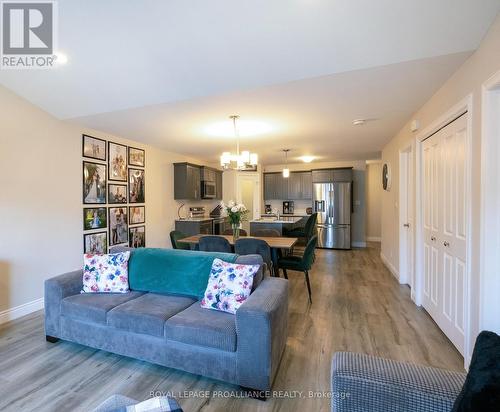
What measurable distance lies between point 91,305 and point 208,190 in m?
4.43

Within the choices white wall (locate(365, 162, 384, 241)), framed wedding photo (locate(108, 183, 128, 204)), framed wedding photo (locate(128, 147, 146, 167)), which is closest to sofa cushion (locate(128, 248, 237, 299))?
framed wedding photo (locate(108, 183, 128, 204))

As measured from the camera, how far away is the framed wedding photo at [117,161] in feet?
13.5

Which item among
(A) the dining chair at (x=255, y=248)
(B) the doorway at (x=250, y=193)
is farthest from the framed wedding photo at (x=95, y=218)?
(B) the doorway at (x=250, y=193)

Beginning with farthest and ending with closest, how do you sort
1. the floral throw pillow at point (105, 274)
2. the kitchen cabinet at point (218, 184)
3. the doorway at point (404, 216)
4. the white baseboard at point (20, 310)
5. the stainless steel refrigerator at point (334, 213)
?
the kitchen cabinet at point (218, 184) < the stainless steel refrigerator at point (334, 213) < the doorway at point (404, 216) < the white baseboard at point (20, 310) < the floral throw pillow at point (105, 274)

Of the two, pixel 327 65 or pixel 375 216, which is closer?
pixel 327 65

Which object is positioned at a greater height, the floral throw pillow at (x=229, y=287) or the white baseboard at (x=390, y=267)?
the floral throw pillow at (x=229, y=287)

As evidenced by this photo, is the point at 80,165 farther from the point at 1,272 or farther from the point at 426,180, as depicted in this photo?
the point at 426,180

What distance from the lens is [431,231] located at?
2.90m

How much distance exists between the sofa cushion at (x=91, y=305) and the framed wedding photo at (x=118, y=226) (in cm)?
183

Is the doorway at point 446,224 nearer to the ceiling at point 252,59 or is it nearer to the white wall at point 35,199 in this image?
the ceiling at point 252,59

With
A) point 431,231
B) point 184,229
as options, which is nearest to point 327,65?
point 431,231

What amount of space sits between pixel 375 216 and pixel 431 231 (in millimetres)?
5731

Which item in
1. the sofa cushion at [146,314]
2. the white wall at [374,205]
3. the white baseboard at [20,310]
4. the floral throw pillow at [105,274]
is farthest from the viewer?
the white wall at [374,205]

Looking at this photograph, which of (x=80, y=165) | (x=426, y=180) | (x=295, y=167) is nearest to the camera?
(x=426, y=180)
